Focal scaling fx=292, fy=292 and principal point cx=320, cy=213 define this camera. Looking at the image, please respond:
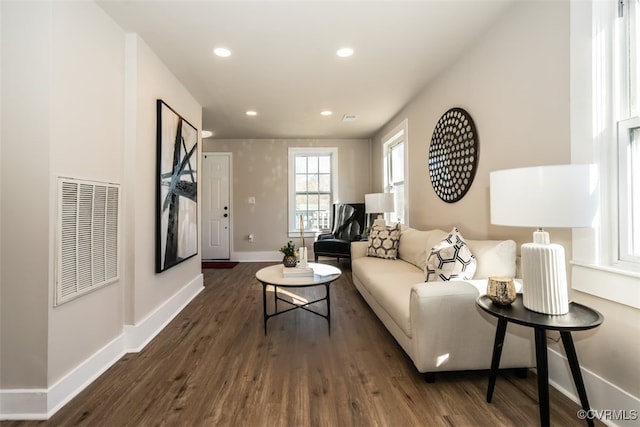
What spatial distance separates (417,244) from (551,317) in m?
1.70

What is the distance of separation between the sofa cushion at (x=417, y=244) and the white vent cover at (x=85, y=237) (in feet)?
8.23

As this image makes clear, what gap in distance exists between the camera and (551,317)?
127 centimetres

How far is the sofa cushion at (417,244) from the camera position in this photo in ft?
8.80

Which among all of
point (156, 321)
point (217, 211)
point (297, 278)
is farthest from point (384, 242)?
point (217, 211)

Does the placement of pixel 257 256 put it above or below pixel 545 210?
below

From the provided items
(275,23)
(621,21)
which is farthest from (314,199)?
(621,21)

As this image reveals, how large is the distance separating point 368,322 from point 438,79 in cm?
252

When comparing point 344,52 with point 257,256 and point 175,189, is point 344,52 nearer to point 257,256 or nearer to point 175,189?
point 175,189

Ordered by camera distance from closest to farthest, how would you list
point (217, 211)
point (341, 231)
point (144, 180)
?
point (144, 180) → point (341, 231) → point (217, 211)

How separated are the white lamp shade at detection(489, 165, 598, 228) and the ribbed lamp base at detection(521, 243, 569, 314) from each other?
0.17 metres

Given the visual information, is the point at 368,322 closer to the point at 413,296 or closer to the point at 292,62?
the point at 413,296

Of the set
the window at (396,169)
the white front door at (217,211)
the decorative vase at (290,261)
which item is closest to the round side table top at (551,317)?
the decorative vase at (290,261)

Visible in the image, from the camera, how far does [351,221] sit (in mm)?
5086

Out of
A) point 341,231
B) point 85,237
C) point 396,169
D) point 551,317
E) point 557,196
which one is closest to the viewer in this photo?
point 557,196
